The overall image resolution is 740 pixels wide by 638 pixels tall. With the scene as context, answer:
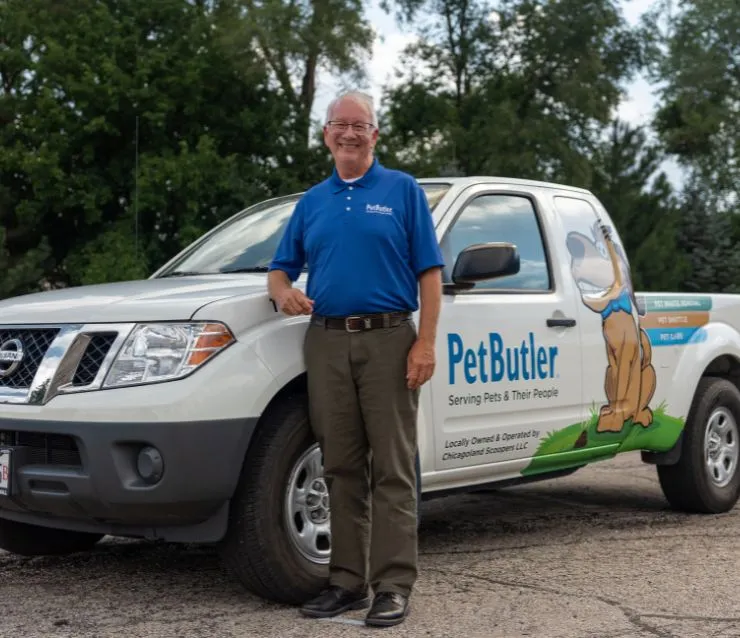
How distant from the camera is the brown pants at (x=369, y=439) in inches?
175

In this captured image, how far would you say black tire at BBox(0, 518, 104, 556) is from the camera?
552 centimetres

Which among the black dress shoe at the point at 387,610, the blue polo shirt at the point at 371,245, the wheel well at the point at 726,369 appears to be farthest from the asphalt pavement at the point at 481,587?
the blue polo shirt at the point at 371,245

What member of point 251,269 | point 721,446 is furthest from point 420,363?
point 721,446

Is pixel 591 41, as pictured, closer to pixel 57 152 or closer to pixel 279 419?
pixel 57 152

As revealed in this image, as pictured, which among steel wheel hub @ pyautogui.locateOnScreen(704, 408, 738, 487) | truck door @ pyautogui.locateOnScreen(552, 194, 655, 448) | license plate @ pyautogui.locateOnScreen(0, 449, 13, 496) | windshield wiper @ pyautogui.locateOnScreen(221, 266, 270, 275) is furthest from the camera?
steel wheel hub @ pyautogui.locateOnScreen(704, 408, 738, 487)

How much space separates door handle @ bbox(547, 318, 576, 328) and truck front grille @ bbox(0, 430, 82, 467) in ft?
7.87

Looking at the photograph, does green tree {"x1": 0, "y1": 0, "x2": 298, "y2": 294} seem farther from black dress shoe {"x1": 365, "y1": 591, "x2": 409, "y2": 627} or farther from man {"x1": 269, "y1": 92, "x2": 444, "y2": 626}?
black dress shoe {"x1": 365, "y1": 591, "x2": 409, "y2": 627}

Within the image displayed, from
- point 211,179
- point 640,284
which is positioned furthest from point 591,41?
point 211,179

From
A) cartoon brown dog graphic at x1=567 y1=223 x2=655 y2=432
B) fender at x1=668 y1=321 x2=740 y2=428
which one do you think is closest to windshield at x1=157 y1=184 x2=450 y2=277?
cartoon brown dog graphic at x1=567 y1=223 x2=655 y2=432

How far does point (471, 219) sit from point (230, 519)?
1921 millimetres

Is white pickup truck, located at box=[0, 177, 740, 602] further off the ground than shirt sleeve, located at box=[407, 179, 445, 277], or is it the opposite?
shirt sleeve, located at box=[407, 179, 445, 277]

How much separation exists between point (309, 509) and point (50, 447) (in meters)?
1.02

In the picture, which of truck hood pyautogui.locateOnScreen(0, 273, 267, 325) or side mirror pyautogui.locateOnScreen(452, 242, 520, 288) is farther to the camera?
side mirror pyautogui.locateOnScreen(452, 242, 520, 288)

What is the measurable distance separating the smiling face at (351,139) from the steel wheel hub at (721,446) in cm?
344
